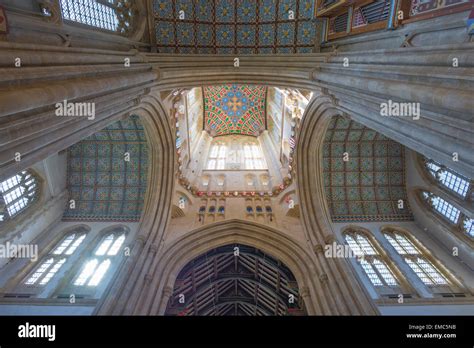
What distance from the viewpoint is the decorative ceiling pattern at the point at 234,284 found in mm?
14344

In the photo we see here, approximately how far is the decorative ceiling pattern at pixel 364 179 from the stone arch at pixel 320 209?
2.93 feet

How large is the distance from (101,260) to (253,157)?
14.5 m

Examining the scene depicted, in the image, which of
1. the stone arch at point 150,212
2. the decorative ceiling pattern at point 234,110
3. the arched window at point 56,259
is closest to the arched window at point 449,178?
the stone arch at point 150,212

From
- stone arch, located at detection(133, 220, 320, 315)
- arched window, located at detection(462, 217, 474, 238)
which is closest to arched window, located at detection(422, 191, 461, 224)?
arched window, located at detection(462, 217, 474, 238)

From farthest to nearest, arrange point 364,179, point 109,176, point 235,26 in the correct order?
point 364,179, point 109,176, point 235,26

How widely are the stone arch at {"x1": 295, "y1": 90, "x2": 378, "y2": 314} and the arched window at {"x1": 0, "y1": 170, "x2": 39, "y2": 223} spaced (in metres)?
14.0

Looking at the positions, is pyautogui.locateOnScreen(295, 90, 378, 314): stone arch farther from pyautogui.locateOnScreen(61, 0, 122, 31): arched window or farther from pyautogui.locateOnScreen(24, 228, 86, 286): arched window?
pyautogui.locateOnScreen(24, 228, 86, 286): arched window

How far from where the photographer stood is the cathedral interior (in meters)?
6.19

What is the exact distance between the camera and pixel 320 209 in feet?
48.3


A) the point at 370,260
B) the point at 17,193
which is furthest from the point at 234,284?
the point at 17,193

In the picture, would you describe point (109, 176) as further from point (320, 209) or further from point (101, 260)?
point (320, 209)

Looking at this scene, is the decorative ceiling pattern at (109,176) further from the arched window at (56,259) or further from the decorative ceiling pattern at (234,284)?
the decorative ceiling pattern at (234,284)
